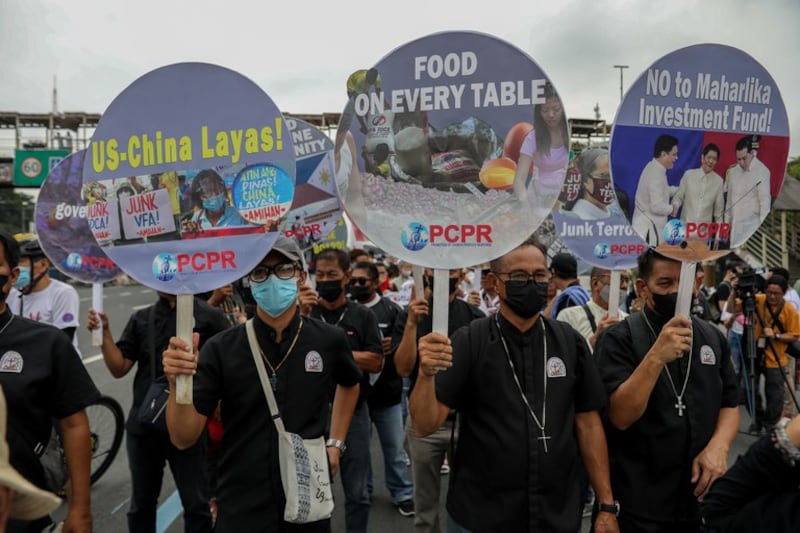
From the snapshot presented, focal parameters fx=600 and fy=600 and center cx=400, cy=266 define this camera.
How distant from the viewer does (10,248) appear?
7.83ft

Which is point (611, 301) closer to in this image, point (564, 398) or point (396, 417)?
point (564, 398)

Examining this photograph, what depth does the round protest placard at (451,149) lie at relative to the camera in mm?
2000

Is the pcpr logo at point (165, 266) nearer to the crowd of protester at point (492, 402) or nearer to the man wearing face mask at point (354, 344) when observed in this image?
the crowd of protester at point (492, 402)

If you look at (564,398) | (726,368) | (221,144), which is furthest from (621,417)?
(221,144)

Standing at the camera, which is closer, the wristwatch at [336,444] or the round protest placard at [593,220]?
the wristwatch at [336,444]

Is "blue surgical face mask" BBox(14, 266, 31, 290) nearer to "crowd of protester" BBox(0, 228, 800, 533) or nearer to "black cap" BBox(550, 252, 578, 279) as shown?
"crowd of protester" BBox(0, 228, 800, 533)

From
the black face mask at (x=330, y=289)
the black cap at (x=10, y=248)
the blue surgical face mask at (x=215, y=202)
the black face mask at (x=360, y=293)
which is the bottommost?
the black face mask at (x=360, y=293)

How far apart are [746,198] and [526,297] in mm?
→ 949

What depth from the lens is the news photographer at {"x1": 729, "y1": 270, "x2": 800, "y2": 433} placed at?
645cm

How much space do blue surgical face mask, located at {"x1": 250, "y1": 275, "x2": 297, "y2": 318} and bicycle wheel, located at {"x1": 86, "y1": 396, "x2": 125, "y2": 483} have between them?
124 inches

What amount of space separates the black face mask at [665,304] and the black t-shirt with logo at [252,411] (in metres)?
1.49

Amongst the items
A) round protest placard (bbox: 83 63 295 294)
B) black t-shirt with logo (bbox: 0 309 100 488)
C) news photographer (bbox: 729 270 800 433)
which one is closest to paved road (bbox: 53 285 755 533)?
news photographer (bbox: 729 270 800 433)

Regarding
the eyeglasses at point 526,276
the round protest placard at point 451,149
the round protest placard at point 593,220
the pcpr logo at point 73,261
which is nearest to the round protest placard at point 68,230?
the pcpr logo at point 73,261

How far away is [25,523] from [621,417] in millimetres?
2245
